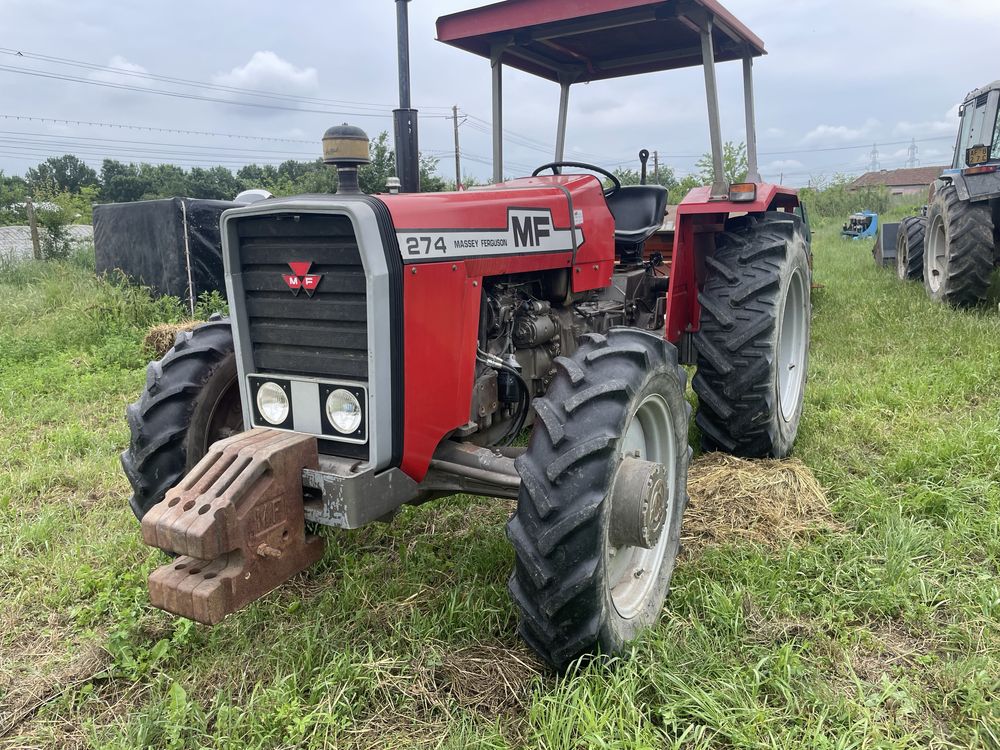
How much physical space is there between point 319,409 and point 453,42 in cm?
231

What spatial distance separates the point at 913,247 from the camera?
30.5 ft

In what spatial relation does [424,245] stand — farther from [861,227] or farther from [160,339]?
[861,227]

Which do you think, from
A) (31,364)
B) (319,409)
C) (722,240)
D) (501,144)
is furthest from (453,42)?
(31,364)

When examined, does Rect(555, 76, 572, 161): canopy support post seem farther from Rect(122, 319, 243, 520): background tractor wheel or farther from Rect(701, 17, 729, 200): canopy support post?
Rect(122, 319, 243, 520): background tractor wheel

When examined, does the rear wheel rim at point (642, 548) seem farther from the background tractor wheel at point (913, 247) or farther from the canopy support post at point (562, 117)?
the background tractor wheel at point (913, 247)

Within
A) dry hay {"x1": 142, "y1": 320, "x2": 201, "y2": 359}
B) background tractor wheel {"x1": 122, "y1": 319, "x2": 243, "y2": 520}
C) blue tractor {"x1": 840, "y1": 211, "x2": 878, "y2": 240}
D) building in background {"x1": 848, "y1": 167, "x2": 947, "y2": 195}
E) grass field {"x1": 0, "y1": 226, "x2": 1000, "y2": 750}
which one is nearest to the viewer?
grass field {"x1": 0, "y1": 226, "x2": 1000, "y2": 750}

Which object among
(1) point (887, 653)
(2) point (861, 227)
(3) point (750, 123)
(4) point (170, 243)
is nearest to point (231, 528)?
(1) point (887, 653)

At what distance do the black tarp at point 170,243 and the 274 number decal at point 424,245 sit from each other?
6.04 m

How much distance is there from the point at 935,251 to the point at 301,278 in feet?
28.5

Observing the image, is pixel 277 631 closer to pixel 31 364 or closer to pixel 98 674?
pixel 98 674

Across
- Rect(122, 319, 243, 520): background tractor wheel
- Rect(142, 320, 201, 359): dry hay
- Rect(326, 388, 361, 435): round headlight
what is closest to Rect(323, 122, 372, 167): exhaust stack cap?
Rect(326, 388, 361, 435): round headlight

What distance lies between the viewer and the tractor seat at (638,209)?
442cm

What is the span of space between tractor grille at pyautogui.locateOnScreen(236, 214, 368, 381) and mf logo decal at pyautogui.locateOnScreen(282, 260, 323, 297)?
1cm

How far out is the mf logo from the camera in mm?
2871
